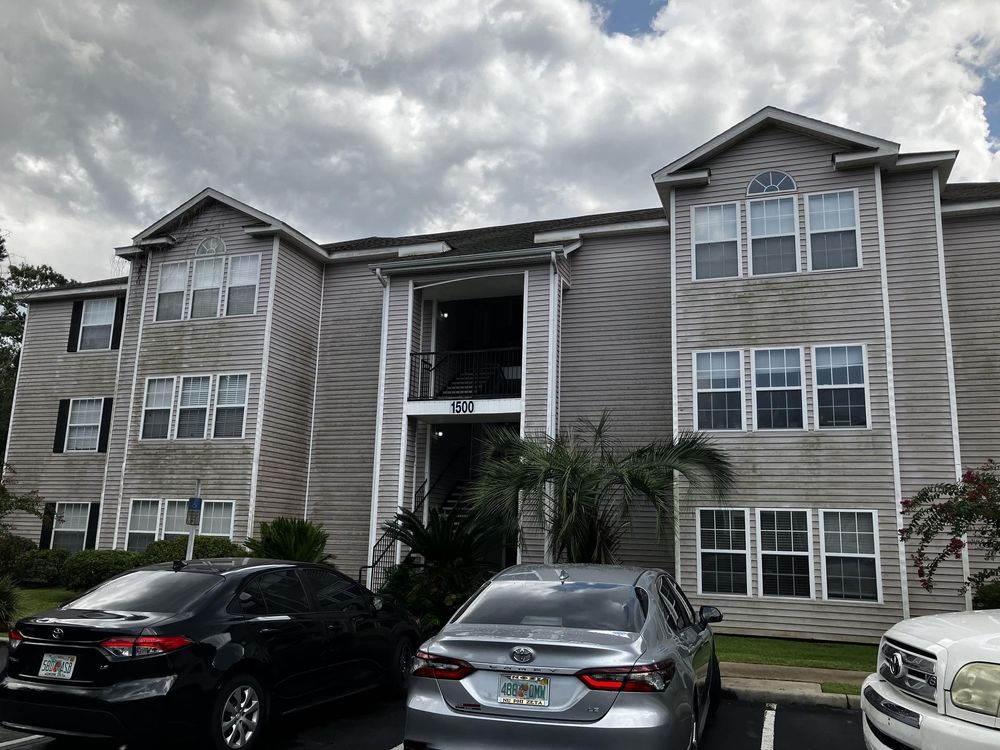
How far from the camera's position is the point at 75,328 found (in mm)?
22516

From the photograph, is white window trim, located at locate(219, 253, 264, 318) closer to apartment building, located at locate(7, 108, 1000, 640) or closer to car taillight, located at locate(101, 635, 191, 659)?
apartment building, located at locate(7, 108, 1000, 640)

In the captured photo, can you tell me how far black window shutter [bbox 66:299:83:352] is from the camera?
73.6 ft

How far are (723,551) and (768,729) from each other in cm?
698

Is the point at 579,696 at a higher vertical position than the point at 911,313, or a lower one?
lower

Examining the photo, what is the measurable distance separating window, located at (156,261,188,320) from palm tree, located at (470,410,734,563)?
391 inches

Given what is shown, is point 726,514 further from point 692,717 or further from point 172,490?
point 172,490

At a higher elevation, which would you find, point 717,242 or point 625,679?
point 717,242

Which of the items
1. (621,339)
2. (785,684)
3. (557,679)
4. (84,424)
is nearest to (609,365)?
(621,339)

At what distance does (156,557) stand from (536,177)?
52.5ft

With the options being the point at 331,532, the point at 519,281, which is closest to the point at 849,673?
the point at 519,281

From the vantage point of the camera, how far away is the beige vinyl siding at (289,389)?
1805 cm

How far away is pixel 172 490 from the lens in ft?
59.7

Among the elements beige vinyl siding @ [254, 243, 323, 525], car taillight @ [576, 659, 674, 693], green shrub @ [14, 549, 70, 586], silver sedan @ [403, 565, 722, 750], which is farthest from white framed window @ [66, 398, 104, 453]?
car taillight @ [576, 659, 674, 693]

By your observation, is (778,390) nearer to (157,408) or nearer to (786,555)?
(786,555)
